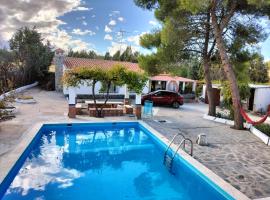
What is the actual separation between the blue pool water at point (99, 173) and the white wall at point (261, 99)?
46.4 ft

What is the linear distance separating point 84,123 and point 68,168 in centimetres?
496

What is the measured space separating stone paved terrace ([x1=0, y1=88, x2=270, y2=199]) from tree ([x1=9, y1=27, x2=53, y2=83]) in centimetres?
1687

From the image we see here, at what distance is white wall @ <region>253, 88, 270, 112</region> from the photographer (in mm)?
21109

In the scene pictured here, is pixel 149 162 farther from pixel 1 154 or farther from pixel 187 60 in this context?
pixel 187 60

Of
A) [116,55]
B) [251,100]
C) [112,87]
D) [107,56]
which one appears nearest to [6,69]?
[112,87]

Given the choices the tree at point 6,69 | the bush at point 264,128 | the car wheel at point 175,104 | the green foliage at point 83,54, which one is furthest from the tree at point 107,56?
the bush at point 264,128

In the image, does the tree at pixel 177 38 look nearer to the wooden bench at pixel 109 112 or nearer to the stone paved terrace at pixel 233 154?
the wooden bench at pixel 109 112

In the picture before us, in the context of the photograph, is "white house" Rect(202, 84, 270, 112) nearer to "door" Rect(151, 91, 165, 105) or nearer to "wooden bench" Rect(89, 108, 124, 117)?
"door" Rect(151, 91, 165, 105)

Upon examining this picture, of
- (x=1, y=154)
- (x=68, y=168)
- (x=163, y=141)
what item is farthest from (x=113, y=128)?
(x=1, y=154)

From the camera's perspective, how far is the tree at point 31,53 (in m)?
29.9

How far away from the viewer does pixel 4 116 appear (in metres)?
12.2

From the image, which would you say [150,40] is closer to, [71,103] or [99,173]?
[71,103]

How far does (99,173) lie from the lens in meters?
7.58

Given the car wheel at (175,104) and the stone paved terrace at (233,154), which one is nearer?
the stone paved terrace at (233,154)
